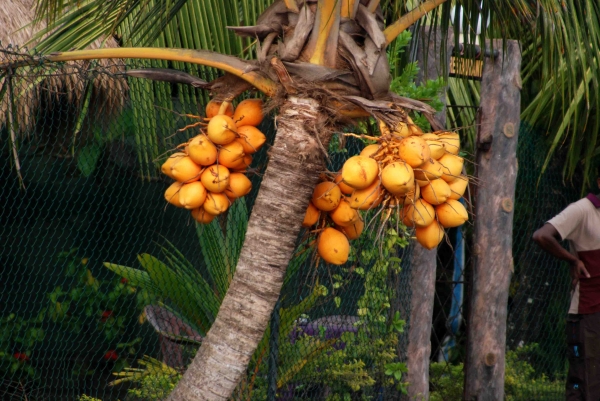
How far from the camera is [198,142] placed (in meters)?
2.54

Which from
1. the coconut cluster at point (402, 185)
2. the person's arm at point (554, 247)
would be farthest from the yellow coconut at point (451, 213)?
the person's arm at point (554, 247)

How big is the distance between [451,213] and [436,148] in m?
0.22

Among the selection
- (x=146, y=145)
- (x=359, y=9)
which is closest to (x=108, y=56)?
(x=359, y=9)

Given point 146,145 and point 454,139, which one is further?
point 146,145

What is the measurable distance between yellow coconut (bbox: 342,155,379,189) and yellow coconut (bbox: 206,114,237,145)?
0.44m

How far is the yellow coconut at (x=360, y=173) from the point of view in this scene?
2355 millimetres

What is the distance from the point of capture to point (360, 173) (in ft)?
7.73

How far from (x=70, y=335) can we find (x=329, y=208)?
10.4 feet

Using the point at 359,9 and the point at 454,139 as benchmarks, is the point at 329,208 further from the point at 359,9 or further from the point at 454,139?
the point at 359,9

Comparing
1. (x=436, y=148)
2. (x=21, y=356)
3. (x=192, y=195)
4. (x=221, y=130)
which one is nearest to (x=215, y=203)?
(x=192, y=195)

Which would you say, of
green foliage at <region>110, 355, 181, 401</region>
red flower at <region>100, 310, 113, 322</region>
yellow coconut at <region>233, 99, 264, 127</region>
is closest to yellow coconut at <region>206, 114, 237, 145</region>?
yellow coconut at <region>233, 99, 264, 127</region>

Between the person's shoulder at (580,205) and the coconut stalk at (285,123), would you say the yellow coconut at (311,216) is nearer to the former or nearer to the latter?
the coconut stalk at (285,123)

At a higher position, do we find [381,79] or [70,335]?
[381,79]

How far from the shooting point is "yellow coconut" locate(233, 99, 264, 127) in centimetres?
268
